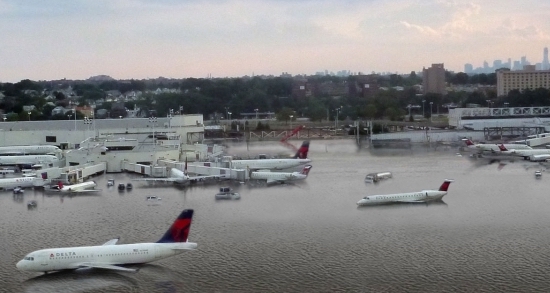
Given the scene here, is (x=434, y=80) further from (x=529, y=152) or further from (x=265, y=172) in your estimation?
(x=265, y=172)

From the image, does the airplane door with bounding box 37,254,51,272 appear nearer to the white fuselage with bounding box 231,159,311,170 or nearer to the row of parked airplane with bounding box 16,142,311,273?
the row of parked airplane with bounding box 16,142,311,273

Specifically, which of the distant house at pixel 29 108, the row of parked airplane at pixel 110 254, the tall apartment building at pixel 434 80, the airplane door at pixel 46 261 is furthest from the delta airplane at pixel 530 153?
the tall apartment building at pixel 434 80

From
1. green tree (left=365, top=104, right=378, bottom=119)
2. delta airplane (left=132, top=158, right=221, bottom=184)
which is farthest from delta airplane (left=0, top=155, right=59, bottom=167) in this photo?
green tree (left=365, top=104, right=378, bottom=119)

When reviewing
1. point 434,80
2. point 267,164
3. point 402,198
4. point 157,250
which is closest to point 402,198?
point 402,198

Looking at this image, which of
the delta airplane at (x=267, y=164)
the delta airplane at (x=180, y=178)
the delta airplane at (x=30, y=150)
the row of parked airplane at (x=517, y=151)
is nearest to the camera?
the delta airplane at (x=180, y=178)

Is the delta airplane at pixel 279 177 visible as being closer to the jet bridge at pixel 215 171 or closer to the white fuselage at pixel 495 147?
the jet bridge at pixel 215 171

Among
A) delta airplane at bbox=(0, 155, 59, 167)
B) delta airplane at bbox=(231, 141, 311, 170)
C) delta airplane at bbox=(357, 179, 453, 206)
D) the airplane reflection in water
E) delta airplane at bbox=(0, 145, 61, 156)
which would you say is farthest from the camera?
delta airplane at bbox=(0, 145, 61, 156)
